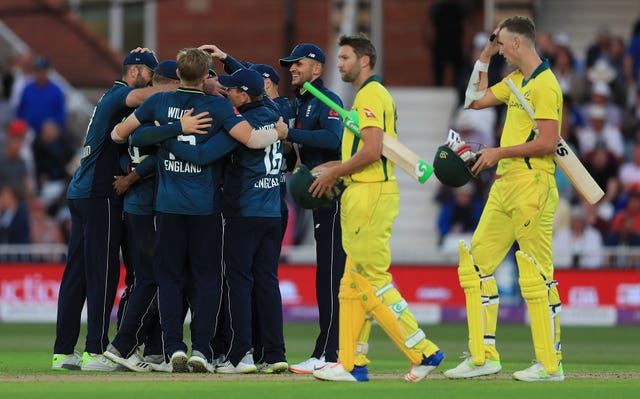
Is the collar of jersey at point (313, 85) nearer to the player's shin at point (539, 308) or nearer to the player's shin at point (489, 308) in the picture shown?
the player's shin at point (489, 308)

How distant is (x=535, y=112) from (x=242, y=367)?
3.06 metres

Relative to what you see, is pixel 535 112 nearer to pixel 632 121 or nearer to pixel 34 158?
pixel 632 121

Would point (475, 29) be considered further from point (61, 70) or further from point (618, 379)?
point (618, 379)

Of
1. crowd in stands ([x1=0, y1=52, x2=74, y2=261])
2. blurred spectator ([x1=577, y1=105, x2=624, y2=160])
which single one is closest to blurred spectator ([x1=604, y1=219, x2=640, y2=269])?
blurred spectator ([x1=577, y1=105, x2=624, y2=160])

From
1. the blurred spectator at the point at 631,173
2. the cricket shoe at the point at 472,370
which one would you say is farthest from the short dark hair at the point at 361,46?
the blurred spectator at the point at 631,173

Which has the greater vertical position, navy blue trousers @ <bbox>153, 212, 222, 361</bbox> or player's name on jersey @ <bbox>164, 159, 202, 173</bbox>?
player's name on jersey @ <bbox>164, 159, 202, 173</bbox>

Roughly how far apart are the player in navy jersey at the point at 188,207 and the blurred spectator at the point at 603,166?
10.8 m

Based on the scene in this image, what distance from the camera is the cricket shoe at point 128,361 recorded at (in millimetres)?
12305

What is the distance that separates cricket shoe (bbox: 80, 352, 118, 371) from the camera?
12.5 meters

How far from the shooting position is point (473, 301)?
1155 centimetres

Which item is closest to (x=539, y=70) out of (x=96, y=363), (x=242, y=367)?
(x=242, y=367)

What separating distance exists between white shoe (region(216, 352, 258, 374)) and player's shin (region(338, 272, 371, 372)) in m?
1.12

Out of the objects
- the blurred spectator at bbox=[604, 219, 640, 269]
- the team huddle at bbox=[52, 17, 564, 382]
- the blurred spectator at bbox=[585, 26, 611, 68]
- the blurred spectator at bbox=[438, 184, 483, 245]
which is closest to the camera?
the team huddle at bbox=[52, 17, 564, 382]

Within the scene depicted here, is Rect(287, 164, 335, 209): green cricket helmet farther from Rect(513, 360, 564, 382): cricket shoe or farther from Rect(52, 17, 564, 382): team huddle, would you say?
Rect(513, 360, 564, 382): cricket shoe
